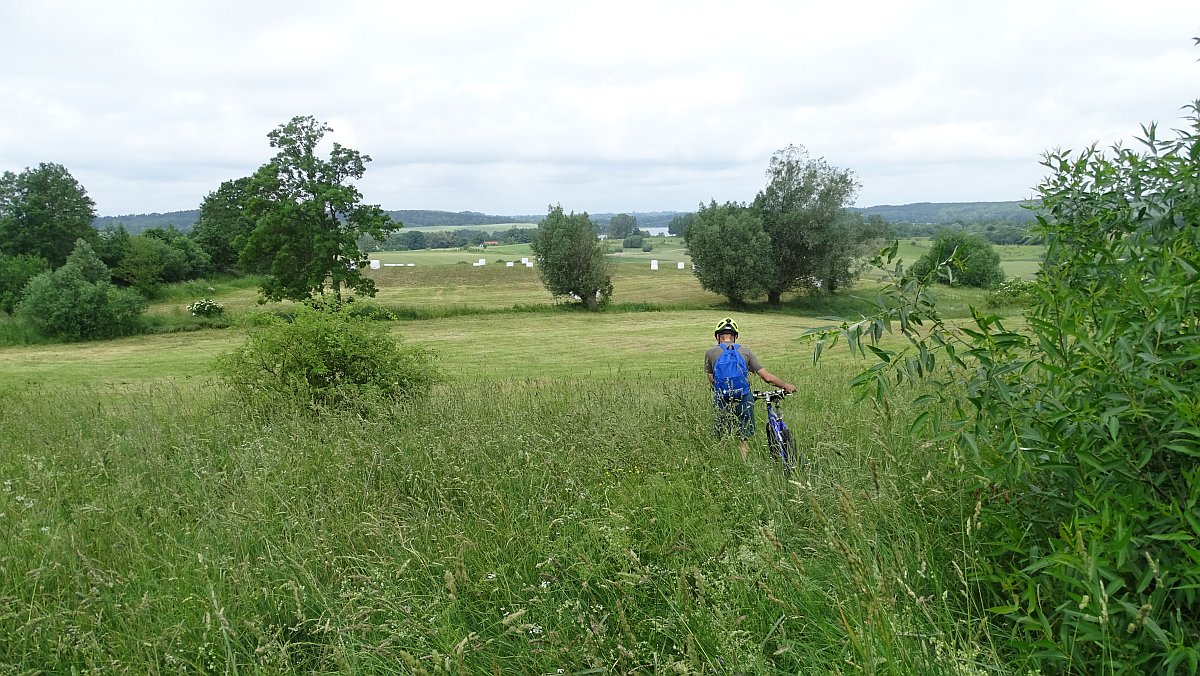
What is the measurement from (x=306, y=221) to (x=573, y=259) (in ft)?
59.7

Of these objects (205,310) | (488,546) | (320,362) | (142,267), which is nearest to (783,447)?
(488,546)

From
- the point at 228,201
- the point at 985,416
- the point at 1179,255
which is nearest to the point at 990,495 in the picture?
the point at 985,416

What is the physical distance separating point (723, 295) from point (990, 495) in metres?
52.6

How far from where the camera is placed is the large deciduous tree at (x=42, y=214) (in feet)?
207

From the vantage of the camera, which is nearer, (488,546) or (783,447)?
(488,546)

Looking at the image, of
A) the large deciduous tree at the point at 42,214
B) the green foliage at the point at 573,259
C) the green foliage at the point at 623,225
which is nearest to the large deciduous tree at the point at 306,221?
the green foliage at the point at 573,259

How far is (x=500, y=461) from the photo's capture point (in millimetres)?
5586

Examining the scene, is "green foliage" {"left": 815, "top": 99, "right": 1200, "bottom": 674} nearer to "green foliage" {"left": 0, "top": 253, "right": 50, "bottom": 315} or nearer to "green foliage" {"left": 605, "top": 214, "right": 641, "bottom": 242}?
"green foliage" {"left": 0, "top": 253, "right": 50, "bottom": 315}

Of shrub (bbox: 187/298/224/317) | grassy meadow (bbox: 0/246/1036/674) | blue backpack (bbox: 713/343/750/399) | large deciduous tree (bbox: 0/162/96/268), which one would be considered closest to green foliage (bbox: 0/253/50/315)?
shrub (bbox: 187/298/224/317)

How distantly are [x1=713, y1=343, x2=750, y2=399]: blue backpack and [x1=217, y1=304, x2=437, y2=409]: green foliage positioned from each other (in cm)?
454

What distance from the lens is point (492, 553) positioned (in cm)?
405

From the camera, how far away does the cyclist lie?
5.93 meters

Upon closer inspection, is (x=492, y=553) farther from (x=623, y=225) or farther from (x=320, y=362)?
(x=623, y=225)

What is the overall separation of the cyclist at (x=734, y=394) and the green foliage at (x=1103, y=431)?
260 centimetres
